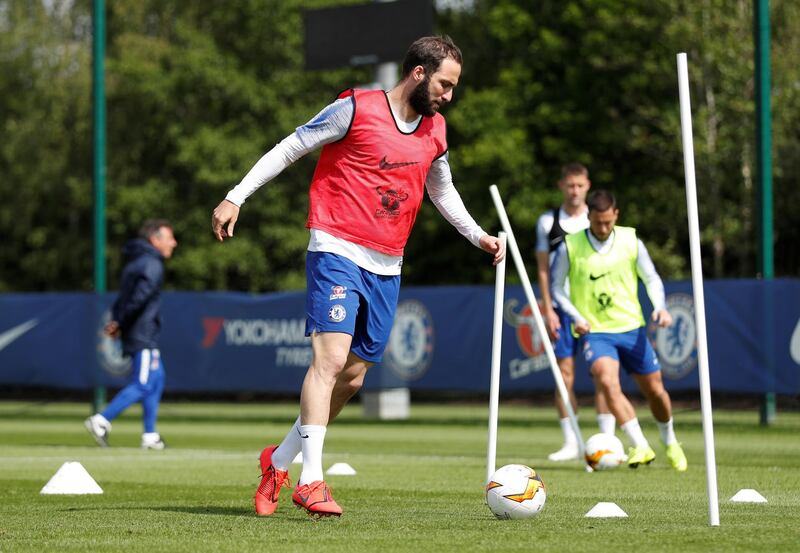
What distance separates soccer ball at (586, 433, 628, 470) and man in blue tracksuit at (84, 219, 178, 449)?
5.36 metres

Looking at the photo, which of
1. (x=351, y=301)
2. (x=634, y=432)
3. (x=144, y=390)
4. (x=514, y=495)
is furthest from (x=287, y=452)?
(x=144, y=390)

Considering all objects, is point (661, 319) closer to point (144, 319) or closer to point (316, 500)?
point (316, 500)

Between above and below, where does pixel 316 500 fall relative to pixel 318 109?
below

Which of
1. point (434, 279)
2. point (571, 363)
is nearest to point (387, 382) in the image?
point (571, 363)

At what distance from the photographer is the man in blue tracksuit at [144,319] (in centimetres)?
1537

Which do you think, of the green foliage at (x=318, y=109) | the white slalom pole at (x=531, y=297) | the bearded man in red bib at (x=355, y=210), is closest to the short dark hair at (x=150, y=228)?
the white slalom pole at (x=531, y=297)

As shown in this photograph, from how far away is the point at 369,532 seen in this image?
6.92 metres

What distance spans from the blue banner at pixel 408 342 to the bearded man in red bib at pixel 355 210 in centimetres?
1129

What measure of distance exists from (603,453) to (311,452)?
14.0ft

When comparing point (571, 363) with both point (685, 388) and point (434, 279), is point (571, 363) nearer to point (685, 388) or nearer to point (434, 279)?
point (685, 388)

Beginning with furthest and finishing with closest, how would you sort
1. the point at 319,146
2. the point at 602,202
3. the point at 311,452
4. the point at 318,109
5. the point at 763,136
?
the point at 318,109
the point at 763,136
the point at 602,202
the point at 319,146
the point at 311,452

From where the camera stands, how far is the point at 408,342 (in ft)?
70.8

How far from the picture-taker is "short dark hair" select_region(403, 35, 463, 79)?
25.3ft

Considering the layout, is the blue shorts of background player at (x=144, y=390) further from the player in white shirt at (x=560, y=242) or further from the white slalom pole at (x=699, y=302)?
the white slalom pole at (x=699, y=302)
